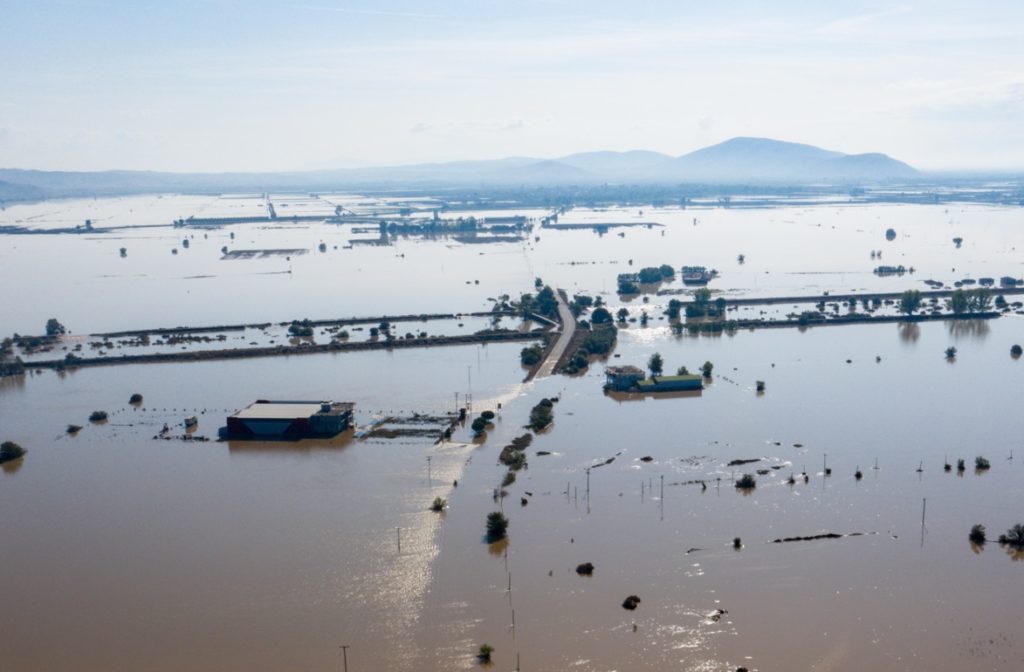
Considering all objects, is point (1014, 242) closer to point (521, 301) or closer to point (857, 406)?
point (521, 301)

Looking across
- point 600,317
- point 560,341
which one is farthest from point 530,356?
point 600,317

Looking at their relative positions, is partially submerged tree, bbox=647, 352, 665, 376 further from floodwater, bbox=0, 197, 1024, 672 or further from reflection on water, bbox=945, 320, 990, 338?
reflection on water, bbox=945, 320, 990, 338

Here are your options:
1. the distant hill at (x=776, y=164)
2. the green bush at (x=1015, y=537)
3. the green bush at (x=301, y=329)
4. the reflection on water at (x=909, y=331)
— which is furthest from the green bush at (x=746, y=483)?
the distant hill at (x=776, y=164)

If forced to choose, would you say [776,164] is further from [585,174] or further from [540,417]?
[540,417]

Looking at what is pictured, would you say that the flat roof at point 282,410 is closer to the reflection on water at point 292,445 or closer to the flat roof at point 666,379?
the reflection on water at point 292,445

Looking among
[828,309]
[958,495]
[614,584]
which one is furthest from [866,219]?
[614,584]

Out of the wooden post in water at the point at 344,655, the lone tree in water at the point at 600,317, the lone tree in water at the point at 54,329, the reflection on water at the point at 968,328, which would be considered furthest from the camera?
the lone tree in water at the point at 54,329
